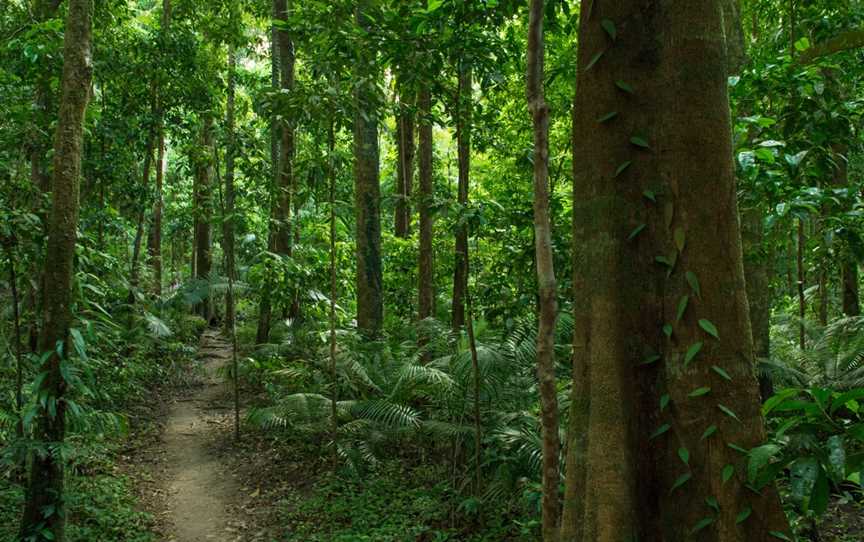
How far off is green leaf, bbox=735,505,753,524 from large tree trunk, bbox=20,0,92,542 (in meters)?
4.82

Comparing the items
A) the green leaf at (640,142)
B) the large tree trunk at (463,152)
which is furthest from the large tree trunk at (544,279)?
the large tree trunk at (463,152)

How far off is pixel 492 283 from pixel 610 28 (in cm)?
352

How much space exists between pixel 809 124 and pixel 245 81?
13.5 meters


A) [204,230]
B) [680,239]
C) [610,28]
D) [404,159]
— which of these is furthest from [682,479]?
[204,230]

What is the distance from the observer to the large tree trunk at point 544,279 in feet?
12.3

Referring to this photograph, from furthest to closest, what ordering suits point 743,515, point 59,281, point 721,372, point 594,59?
1. point 59,281
2. point 594,59
3. point 721,372
4. point 743,515

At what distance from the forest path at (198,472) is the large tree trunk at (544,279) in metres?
4.05

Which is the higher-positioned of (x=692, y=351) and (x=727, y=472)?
(x=692, y=351)

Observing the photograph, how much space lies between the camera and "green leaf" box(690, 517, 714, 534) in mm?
2807

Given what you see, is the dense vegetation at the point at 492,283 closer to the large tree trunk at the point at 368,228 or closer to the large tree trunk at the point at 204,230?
the large tree trunk at the point at 368,228

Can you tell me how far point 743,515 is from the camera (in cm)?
273

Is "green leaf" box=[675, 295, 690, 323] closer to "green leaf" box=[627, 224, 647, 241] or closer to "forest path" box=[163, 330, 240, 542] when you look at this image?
"green leaf" box=[627, 224, 647, 241]

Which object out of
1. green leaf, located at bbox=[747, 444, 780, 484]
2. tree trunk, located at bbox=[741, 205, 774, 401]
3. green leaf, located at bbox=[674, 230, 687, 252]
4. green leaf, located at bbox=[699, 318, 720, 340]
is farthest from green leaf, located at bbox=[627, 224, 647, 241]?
tree trunk, located at bbox=[741, 205, 774, 401]

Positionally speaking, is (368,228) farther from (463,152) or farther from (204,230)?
(204,230)
